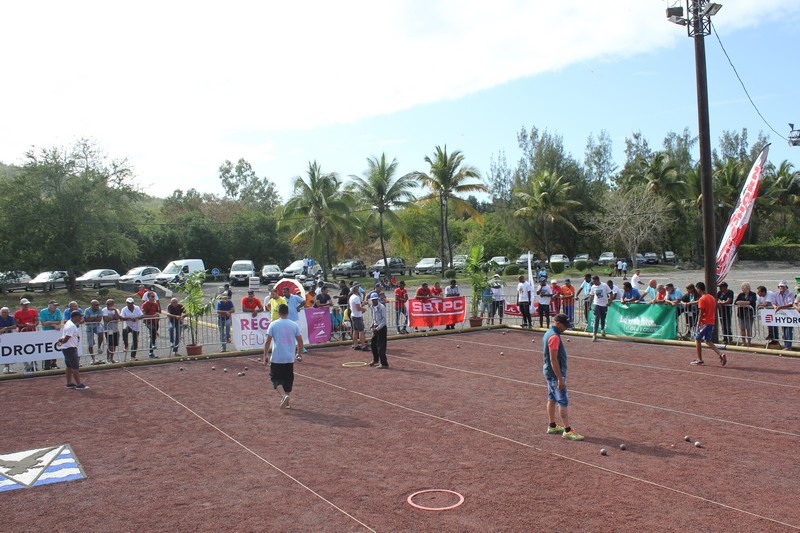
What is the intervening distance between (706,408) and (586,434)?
2.79m

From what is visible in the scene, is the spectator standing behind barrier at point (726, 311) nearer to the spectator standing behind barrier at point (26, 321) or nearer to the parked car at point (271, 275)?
the spectator standing behind barrier at point (26, 321)

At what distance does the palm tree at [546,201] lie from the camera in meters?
58.7

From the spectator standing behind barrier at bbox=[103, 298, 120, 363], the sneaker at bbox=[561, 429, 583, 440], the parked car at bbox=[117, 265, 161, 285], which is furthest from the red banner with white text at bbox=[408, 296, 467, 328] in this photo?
the parked car at bbox=[117, 265, 161, 285]

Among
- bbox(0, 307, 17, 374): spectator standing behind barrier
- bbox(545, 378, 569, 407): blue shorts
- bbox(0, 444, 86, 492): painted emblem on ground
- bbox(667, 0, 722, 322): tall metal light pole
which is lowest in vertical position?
bbox(0, 444, 86, 492): painted emblem on ground

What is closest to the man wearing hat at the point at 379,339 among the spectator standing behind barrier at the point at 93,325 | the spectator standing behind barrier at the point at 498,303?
the spectator standing behind barrier at the point at 93,325

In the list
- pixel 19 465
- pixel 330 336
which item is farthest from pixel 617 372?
pixel 19 465

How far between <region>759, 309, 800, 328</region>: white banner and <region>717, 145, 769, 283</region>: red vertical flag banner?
5.41 feet

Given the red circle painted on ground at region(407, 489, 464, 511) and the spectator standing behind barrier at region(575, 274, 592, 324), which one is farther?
the spectator standing behind barrier at region(575, 274, 592, 324)

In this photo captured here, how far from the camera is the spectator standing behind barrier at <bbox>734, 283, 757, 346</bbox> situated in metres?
17.4

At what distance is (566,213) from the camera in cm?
6456

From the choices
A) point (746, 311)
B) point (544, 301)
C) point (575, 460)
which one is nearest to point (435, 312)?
point (544, 301)

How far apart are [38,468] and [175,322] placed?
33.9 ft

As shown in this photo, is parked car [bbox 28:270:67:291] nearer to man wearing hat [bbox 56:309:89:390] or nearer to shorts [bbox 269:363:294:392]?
man wearing hat [bbox 56:309:89:390]

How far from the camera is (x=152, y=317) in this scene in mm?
18734
